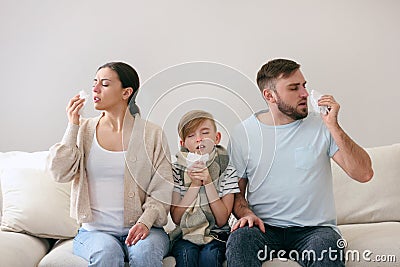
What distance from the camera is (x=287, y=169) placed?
8.21ft

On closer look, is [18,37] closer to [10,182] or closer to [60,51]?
[60,51]

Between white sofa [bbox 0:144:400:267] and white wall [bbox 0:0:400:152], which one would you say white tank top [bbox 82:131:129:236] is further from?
white wall [bbox 0:0:400:152]

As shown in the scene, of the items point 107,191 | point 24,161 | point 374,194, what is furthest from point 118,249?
point 374,194

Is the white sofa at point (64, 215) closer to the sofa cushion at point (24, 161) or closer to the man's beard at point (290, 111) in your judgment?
the sofa cushion at point (24, 161)

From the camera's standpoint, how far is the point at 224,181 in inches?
98.0

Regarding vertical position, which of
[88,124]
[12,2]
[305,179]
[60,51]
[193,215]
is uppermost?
[12,2]

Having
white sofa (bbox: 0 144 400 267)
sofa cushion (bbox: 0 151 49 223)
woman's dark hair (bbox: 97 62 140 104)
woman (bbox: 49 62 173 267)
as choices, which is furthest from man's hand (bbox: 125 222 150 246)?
sofa cushion (bbox: 0 151 49 223)

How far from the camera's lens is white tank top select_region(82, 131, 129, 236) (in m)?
2.46

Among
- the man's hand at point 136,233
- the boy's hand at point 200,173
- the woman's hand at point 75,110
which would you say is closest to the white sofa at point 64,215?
the man's hand at point 136,233

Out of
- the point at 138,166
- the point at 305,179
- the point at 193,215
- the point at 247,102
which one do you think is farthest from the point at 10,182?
the point at 305,179

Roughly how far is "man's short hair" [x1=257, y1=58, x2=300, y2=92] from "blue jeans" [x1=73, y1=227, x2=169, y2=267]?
0.71 meters

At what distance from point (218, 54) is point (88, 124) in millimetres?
936

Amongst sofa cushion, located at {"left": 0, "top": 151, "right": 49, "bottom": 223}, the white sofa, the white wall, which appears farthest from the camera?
the white wall

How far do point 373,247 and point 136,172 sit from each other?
0.91 meters
